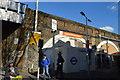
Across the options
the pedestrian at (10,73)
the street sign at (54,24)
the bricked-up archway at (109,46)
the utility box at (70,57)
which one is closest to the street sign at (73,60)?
the utility box at (70,57)

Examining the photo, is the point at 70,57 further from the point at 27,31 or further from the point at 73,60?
the point at 27,31

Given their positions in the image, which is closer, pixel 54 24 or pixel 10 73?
pixel 10 73

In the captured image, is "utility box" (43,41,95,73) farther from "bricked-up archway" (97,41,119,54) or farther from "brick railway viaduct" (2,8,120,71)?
"bricked-up archway" (97,41,119,54)

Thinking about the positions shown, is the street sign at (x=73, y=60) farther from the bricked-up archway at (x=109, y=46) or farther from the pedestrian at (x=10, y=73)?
the bricked-up archway at (x=109, y=46)

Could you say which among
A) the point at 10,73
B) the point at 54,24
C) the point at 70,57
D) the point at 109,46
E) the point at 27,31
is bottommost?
the point at 10,73

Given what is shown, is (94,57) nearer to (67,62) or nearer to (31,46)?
(67,62)

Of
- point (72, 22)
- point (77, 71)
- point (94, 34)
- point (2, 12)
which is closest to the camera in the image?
point (2, 12)

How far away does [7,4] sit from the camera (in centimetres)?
1368

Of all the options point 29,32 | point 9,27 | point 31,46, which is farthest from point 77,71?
point 9,27

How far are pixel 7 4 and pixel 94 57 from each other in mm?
10651

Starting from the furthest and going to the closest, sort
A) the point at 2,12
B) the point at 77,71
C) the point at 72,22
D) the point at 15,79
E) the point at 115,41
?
the point at 115,41 → the point at 72,22 → the point at 77,71 → the point at 2,12 → the point at 15,79

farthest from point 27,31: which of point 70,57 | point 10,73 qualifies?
point 10,73

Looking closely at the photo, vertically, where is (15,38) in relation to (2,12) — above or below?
below

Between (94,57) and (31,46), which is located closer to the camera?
(31,46)
